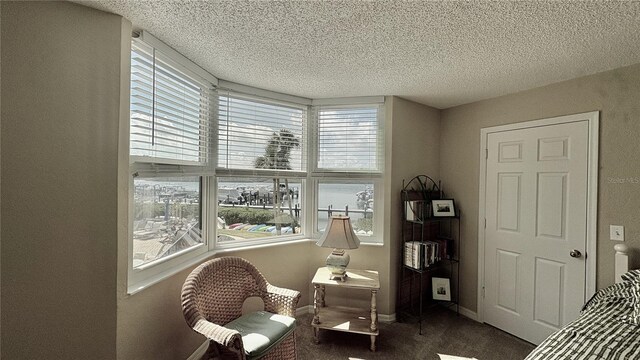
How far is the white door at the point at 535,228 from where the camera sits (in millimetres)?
2299

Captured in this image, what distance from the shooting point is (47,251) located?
131cm

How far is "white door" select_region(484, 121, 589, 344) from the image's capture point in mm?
2299

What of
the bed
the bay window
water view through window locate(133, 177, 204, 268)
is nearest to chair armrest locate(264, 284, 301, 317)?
the bay window

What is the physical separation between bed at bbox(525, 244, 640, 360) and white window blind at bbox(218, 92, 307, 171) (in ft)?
7.89

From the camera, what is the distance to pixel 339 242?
98.5 inches

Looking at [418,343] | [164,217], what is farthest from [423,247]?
[164,217]

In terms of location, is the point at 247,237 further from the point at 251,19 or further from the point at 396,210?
the point at 251,19

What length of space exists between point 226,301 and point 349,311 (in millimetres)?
1272

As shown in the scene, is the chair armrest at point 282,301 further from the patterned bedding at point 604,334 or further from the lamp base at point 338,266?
the patterned bedding at point 604,334

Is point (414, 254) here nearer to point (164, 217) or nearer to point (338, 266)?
point (338, 266)

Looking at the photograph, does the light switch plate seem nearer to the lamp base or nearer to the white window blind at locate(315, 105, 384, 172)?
the white window blind at locate(315, 105, 384, 172)

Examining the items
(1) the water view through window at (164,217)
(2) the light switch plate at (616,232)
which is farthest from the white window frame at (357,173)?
→ (2) the light switch plate at (616,232)

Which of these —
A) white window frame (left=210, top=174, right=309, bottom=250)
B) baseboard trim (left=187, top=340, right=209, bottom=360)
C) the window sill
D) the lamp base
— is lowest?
baseboard trim (left=187, top=340, right=209, bottom=360)

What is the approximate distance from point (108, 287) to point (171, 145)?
991mm
